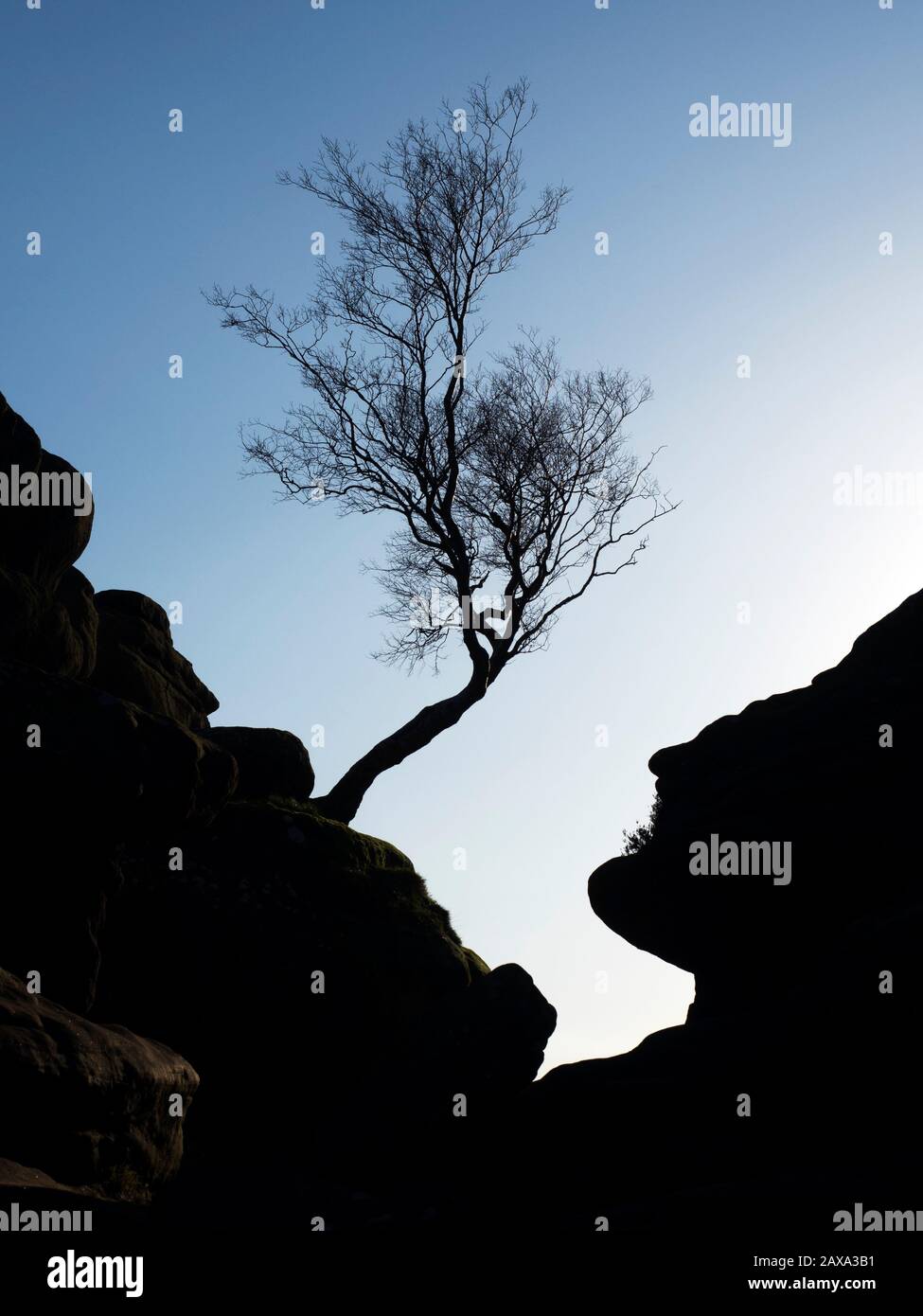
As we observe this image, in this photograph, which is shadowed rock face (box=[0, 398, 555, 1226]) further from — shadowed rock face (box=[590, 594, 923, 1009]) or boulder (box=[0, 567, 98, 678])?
shadowed rock face (box=[590, 594, 923, 1009])

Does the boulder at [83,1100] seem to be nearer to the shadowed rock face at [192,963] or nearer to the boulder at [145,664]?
the shadowed rock face at [192,963]

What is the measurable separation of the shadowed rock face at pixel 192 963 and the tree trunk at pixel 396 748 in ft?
4.50

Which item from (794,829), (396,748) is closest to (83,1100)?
(794,829)

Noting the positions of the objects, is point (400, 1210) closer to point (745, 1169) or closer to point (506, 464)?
point (745, 1169)

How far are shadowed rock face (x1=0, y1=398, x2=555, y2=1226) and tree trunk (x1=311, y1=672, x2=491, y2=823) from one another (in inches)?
54.0

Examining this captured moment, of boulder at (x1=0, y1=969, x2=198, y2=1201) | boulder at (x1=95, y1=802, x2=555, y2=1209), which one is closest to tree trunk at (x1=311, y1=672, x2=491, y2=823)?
boulder at (x1=95, y1=802, x2=555, y2=1209)

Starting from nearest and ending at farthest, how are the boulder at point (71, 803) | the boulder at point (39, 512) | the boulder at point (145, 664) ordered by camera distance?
the boulder at point (71, 803) → the boulder at point (39, 512) → the boulder at point (145, 664)

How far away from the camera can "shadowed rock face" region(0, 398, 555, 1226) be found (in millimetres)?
9508

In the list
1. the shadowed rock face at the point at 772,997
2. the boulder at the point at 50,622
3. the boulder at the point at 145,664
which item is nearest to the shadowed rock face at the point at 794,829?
the shadowed rock face at the point at 772,997

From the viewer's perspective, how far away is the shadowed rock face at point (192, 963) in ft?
31.2

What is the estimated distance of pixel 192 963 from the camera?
1438cm

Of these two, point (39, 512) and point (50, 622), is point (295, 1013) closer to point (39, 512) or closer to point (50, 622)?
point (50, 622)

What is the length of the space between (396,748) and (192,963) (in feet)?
25.2
